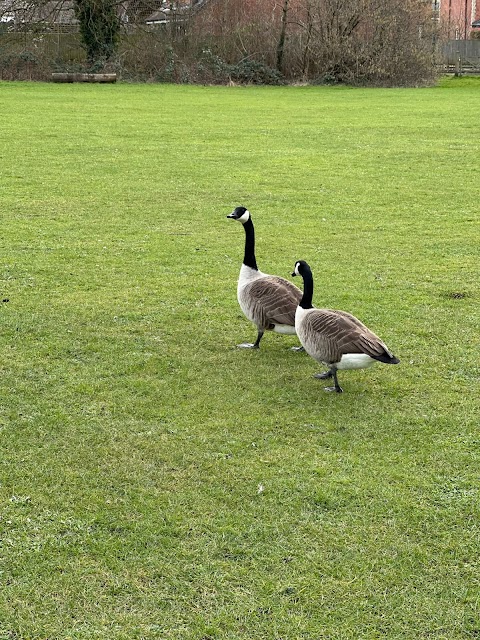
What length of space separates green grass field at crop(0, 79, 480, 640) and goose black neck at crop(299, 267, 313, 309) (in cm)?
54

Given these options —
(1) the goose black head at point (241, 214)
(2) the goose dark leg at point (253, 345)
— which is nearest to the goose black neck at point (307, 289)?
(2) the goose dark leg at point (253, 345)

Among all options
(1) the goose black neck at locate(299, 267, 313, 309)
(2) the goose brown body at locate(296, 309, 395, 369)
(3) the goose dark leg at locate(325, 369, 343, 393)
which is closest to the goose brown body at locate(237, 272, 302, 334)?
(1) the goose black neck at locate(299, 267, 313, 309)

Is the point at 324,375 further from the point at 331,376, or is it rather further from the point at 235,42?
the point at 235,42

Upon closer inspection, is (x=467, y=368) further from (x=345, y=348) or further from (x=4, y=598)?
(x=4, y=598)

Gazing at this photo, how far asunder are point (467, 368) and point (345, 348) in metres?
1.28

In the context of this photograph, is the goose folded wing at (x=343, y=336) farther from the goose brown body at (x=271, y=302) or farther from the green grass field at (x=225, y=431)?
the goose brown body at (x=271, y=302)

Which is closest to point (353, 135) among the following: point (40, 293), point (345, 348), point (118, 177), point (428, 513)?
point (118, 177)

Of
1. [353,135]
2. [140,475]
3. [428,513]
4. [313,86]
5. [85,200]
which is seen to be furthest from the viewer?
[313,86]

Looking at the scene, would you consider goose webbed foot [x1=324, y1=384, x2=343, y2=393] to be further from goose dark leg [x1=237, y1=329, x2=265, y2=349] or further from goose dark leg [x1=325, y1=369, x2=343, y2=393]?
goose dark leg [x1=237, y1=329, x2=265, y2=349]

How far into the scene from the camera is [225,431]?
204 inches

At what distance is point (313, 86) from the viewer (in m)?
38.5

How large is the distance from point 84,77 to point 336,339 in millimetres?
34639

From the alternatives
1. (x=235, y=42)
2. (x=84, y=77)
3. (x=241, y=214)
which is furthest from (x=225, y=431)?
(x=235, y=42)

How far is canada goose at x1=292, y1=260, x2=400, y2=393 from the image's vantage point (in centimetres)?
533
